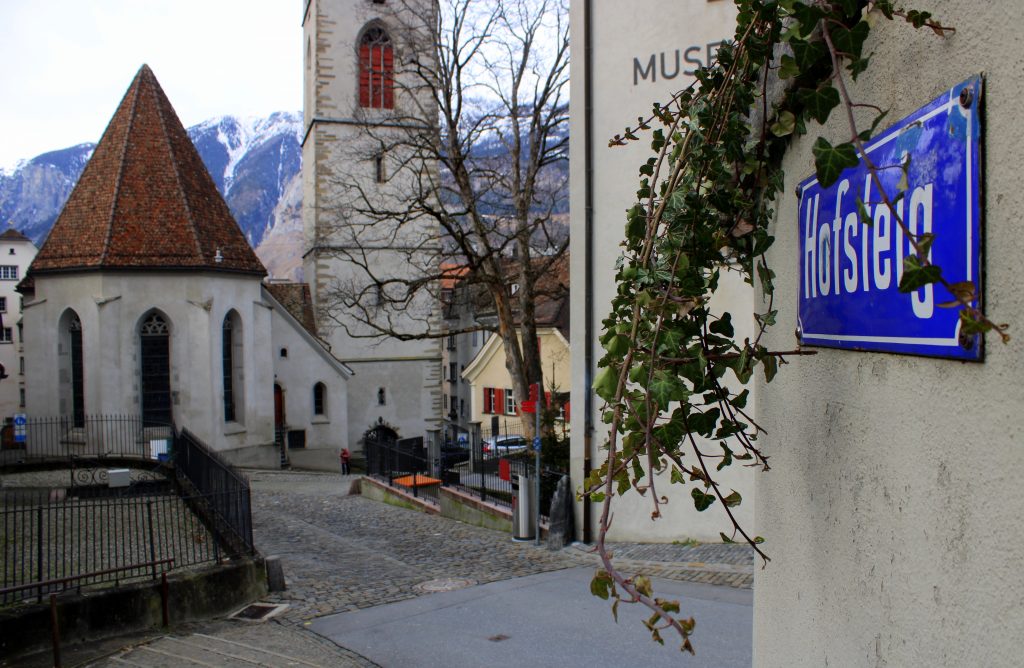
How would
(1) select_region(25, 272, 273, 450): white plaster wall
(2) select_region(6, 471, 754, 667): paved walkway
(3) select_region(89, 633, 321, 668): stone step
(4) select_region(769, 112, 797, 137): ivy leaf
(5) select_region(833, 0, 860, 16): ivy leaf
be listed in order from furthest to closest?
(1) select_region(25, 272, 273, 450): white plaster wall, (2) select_region(6, 471, 754, 667): paved walkway, (3) select_region(89, 633, 321, 668): stone step, (4) select_region(769, 112, 797, 137): ivy leaf, (5) select_region(833, 0, 860, 16): ivy leaf

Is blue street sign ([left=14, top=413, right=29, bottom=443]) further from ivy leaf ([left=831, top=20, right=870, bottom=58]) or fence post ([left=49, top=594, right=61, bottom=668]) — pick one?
ivy leaf ([left=831, top=20, right=870, bottom=58])

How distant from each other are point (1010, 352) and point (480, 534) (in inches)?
573

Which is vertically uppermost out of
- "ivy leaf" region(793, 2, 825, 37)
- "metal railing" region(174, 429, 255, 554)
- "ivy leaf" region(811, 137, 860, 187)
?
"ivy leaf" region(793, 2, 825, 37)

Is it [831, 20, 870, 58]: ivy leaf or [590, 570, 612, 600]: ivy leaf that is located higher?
[831, 20, 870, 58]: ivy leaf

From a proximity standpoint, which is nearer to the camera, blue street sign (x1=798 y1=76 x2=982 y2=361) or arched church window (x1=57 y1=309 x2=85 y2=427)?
blue street sign (x1=798 y1=76 x2=982 y2=361)

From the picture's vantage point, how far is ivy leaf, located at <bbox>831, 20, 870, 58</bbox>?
1.81 m

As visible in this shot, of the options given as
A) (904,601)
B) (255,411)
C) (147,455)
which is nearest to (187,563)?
(904,601)

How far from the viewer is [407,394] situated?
4066cm

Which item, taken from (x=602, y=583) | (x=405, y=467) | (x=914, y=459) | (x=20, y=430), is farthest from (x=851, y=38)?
(x=20, y=430)

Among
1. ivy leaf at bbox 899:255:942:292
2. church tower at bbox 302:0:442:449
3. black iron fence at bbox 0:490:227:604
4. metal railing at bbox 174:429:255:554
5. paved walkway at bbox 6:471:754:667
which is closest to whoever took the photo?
ivy leaf at bbox 899:255:942:292

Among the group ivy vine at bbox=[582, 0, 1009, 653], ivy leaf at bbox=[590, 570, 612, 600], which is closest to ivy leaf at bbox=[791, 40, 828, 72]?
ivy vine at bbox=[582, 0, 1009, 653]

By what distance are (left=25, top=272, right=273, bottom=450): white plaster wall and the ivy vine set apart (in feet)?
91.2

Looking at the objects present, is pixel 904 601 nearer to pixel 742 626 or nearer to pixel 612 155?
pixel 742 626

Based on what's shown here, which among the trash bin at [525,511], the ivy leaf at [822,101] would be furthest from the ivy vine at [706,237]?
the trash bin at [525,511]
